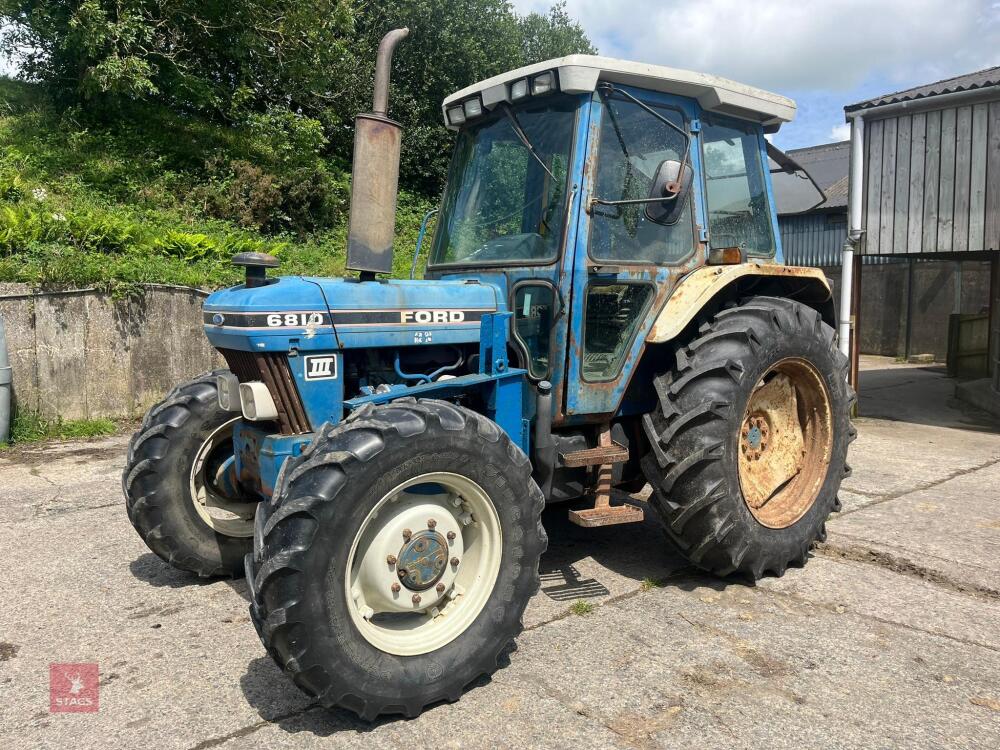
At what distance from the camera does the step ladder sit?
3545 mm

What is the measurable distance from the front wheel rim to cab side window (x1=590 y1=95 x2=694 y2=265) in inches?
54.6

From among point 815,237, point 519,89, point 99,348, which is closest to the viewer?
point 519,89

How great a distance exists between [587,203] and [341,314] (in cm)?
126

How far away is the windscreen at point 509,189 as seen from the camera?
11.9ft

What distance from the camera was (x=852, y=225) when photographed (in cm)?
885

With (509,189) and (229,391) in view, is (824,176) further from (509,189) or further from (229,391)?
(229,391)

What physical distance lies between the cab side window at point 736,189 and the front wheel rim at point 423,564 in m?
2.08

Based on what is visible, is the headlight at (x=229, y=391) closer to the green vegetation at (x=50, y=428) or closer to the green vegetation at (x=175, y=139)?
the green vegetation at (x=50, y=428)

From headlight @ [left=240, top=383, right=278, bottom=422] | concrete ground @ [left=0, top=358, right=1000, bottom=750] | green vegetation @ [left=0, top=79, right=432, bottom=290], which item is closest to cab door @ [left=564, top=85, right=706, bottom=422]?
concrete ground @ [left=0, top=358, right=1000, bottom=750]

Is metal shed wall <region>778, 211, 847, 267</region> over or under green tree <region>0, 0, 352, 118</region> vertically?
under

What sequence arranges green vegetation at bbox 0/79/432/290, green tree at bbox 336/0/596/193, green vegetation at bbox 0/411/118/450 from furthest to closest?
1. green tree at bbox 336/0/596/193
2. green vegetation at bbox 0/79/432/290
3. green vegetation at bbox 0/411/118/450

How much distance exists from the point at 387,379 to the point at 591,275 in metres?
1.06

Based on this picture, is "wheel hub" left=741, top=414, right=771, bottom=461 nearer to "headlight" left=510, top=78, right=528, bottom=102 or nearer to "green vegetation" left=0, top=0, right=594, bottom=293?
"headlight" left=510, top=78, right=528, bottom=102

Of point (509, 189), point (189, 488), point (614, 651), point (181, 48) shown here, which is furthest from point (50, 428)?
point (181, 48)
